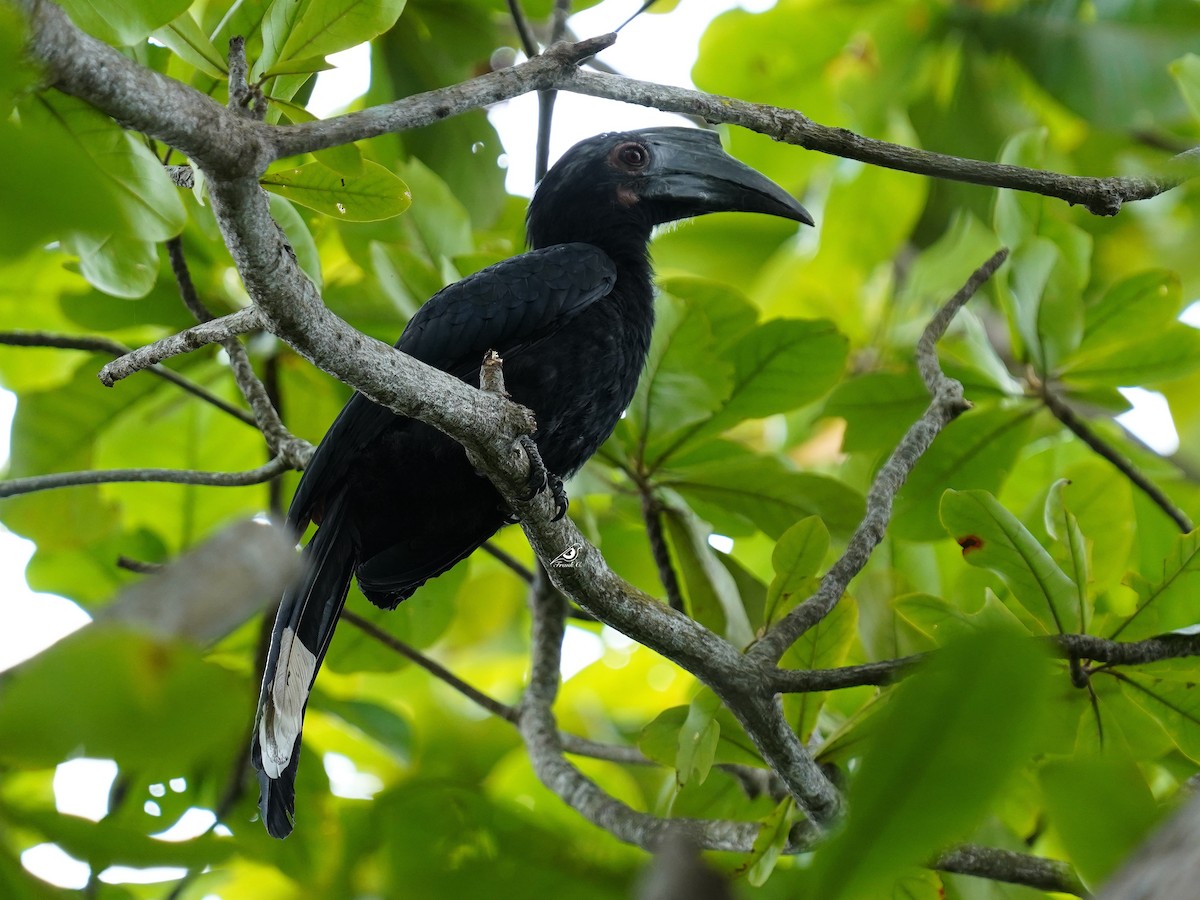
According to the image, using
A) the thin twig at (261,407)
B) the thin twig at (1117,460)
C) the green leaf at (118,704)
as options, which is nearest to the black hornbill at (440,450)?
the thin twig at (261,407)

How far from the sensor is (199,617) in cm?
74

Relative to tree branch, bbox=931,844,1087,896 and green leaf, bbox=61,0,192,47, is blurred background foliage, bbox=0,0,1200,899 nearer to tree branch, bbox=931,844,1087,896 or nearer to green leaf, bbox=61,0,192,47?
green leaf, bbox=61,0,192,47

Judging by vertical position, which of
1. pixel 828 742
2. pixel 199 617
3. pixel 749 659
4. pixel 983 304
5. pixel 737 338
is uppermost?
pixel 983 304

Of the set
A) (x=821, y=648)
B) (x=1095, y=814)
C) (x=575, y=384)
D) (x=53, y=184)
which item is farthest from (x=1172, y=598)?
(x=53, y=184)

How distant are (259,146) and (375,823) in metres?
1.75

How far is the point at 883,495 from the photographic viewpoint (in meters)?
2.87

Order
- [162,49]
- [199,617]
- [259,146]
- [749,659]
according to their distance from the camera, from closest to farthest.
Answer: [199,617], [259,146], [749,659], [162,49]

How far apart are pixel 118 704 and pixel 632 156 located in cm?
381

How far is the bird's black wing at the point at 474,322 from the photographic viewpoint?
3055 millimetres

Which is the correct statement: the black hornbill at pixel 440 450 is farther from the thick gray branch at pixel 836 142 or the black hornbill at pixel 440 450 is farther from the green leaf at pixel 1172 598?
the green leaf at pixel 1172 598

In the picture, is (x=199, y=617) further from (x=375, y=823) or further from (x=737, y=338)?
(x=737, y=338)

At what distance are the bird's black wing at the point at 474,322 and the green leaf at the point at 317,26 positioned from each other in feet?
3.21

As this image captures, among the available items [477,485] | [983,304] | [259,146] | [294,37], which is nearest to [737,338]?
[477,485]

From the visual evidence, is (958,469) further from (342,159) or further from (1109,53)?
(342,159)
